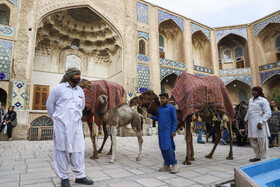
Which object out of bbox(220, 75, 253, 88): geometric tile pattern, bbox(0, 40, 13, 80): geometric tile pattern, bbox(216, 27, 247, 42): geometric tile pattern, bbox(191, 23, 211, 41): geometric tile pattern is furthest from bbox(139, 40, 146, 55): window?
bbox(220, 75, 253, 88): geometric tile pattern

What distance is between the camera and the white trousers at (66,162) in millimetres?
2455

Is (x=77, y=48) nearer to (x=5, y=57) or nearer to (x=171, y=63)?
(x=5, y=57)

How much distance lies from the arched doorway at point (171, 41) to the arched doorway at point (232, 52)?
5964 millimetres

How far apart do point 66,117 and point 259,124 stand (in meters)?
4.17

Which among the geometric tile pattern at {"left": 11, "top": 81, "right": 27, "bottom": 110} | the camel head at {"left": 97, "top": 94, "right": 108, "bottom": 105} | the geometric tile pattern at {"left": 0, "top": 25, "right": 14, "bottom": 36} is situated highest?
the geometric tile pattern at {"left": 0, "top": 25, "right": 14, "bottom": 36}

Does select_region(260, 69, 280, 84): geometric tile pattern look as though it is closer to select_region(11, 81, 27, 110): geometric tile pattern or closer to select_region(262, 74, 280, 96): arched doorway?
select_region(262, 74, 280, 96): arched doorway

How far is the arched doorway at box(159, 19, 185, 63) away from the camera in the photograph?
16.5 m

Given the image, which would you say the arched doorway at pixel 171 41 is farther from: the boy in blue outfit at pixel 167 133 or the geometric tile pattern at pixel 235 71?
the boy in blue outfit at pixel 167 133

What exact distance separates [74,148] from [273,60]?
68.7 feet

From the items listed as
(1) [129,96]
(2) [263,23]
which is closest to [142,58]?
(1) [129,96]

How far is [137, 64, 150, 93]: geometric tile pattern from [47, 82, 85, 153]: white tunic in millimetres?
10374

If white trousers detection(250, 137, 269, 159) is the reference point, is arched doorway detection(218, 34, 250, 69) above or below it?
above

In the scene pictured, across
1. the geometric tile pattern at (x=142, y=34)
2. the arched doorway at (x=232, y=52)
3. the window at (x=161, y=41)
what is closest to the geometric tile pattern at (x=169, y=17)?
the window at (x=161, y=41)

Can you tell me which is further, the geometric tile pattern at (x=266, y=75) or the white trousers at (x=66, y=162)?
the geometric tile pattern at (x=266, y=75)
